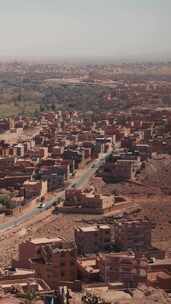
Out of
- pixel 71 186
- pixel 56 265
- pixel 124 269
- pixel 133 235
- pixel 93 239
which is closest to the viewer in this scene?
pixel 124 269

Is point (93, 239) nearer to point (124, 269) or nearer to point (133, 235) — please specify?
point (133, 235)

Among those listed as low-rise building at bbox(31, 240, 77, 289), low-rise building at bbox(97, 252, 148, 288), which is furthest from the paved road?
low-rise building at bbox(97, 252, 148, 288)

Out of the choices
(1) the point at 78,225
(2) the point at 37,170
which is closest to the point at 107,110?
(2) the point at 37,170

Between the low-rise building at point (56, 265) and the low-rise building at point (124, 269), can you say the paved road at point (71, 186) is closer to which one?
the low-rise building at point (56, 265)

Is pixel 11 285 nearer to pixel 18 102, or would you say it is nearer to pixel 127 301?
pixel 127 301

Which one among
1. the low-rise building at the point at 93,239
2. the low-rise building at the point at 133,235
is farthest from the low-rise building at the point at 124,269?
the low-rise building at the point at 133,235

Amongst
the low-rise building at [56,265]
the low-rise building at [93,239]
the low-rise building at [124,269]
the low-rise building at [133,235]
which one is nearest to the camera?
the low-rise building at [124,269]

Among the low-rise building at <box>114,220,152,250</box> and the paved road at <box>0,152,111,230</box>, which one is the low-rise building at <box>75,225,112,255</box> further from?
the paved road at <box>0,152,111,230</box>

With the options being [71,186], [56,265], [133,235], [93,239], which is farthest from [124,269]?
[71,186]

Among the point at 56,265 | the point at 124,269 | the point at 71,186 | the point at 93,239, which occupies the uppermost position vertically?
the point at 124,269
